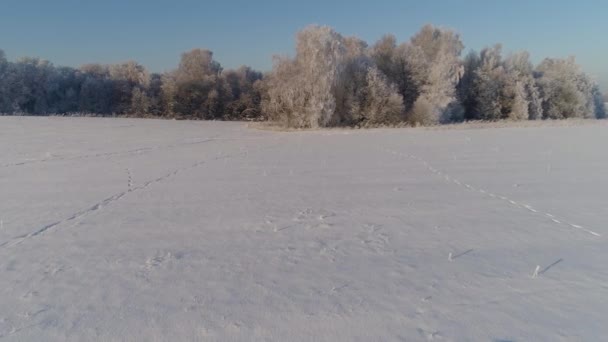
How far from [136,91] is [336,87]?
20258mm

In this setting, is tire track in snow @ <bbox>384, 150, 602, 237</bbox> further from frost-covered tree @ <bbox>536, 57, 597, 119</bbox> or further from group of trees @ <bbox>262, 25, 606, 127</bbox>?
frost-covered tree @ <bbox>536, 57, 597, 119</bbox>

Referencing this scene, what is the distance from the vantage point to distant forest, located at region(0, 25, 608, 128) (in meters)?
23.8

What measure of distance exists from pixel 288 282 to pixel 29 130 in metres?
20.2

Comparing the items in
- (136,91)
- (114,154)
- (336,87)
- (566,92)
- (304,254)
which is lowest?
(304,254)

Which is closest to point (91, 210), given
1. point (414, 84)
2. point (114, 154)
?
point (114, 154)

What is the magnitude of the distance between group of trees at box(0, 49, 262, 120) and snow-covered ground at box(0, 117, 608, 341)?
26.2 meters

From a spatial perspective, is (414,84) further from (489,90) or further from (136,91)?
(136,91)

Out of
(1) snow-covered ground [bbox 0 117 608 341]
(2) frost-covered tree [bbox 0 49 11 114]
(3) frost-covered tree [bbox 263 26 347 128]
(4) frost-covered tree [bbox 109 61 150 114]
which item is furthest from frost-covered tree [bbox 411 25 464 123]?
(2) frost-covered tree [bbox 0 49 11 114]

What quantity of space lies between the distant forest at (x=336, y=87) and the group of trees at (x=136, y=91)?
94 millimetres

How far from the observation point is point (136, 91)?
34469mm

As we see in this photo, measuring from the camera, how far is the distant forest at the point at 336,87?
23766 mm

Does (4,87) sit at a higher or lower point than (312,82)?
higher

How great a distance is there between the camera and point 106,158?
11398 mm

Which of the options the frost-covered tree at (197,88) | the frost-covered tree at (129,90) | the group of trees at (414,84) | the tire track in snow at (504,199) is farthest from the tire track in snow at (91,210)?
the frost-covered tree at (129,90)
